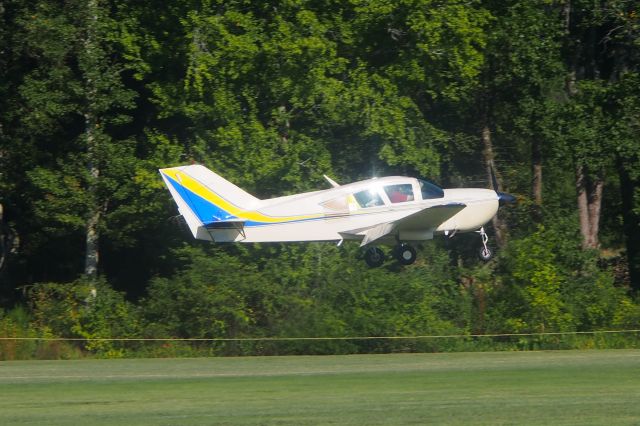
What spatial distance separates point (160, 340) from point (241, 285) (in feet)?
9.28

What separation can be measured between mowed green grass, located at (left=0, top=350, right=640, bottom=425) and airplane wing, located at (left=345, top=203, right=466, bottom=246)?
3.06m

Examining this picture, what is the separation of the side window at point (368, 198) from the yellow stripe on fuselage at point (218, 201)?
1060mm

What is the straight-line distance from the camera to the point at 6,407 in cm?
1767

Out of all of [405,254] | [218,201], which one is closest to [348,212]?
[405,254]

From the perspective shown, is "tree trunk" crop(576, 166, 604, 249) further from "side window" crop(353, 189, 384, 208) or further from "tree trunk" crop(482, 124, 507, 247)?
"side window" crop(353, 189, 384, 208)

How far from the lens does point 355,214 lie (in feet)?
91.8

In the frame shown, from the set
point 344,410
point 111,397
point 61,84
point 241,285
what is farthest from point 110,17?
point 344,410

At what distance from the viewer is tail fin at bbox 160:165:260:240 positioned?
92.8ft

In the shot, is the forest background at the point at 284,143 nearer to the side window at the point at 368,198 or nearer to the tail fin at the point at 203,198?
the tail fin at the point at 203,198

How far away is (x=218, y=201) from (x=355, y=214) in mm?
3404

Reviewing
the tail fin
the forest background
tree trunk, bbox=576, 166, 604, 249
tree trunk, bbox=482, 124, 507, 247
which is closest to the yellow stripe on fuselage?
the tail fin

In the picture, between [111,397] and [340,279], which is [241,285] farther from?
[111,397]

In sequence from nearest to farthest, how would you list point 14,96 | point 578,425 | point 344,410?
point 578,425 < point 344,410 < point 14,96

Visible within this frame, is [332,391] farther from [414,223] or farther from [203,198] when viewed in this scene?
[203,198]
